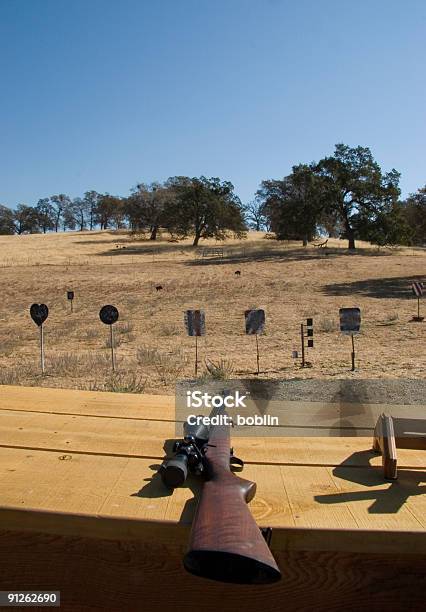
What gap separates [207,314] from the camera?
21.3 m

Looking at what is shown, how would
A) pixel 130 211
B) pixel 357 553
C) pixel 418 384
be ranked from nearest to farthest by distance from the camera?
pixel 357 553 < pixel 418 384 < pixel 130 211

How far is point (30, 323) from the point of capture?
21.1 m

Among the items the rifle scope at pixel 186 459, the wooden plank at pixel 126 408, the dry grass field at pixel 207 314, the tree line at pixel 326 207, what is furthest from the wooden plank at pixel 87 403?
the tree line at pixel 326 207

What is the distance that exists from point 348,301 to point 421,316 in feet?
17.2

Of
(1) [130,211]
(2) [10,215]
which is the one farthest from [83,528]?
(2) [10,215]

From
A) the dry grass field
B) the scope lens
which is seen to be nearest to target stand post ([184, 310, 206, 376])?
the dry grass field

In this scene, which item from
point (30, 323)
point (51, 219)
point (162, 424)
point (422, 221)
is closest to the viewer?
point (162, 424)

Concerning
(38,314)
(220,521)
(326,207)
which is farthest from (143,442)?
(326,207)

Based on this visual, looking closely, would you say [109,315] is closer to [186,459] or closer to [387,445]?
[186,459]

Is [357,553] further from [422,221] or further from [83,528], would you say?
[422,221]

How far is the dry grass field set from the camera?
11.0 meters

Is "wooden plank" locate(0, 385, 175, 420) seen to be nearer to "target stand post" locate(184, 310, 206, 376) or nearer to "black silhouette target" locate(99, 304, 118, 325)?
"target stand post" locate(184, 310, 206, 376)

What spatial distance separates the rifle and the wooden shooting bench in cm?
7

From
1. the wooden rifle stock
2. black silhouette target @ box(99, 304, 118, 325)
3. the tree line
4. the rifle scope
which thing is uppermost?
the tree line
